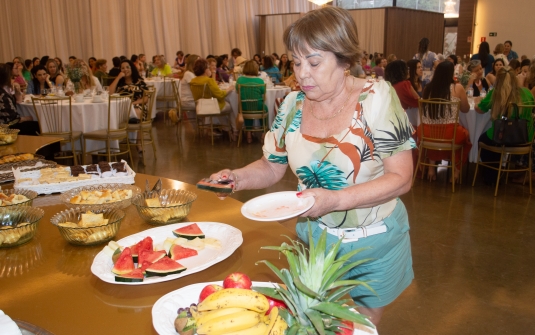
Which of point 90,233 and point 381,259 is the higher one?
point 90,233

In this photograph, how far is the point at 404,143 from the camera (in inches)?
61.8

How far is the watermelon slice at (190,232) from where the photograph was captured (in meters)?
1.58

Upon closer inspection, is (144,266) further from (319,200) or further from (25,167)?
(25,167)

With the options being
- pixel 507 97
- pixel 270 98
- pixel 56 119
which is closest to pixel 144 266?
pixel 507 97

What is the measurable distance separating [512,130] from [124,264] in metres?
4.63

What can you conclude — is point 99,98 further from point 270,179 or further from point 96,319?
point 96,319

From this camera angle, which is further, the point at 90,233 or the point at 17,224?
the point at 17,224

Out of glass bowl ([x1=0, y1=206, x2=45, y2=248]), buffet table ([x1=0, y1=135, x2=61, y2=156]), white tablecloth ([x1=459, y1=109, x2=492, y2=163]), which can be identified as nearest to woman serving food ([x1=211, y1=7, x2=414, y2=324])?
glass bowl ([x1=0, y1=206, x2=45, y2=248])

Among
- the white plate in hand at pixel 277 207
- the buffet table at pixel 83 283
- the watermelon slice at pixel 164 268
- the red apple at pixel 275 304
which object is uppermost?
the white plate in hand at pixel 277 207

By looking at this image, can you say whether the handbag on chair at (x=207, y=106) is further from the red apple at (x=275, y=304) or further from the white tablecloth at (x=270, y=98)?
the red apple at (x=275, y=304)

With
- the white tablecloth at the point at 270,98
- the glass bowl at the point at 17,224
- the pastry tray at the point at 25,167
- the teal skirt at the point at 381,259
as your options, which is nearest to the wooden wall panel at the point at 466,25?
the white tablecloth at the point at 270,98

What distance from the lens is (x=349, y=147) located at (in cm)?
159

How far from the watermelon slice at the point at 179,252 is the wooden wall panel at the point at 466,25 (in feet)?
51.8

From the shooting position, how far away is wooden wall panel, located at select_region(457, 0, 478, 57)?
15.3 m
